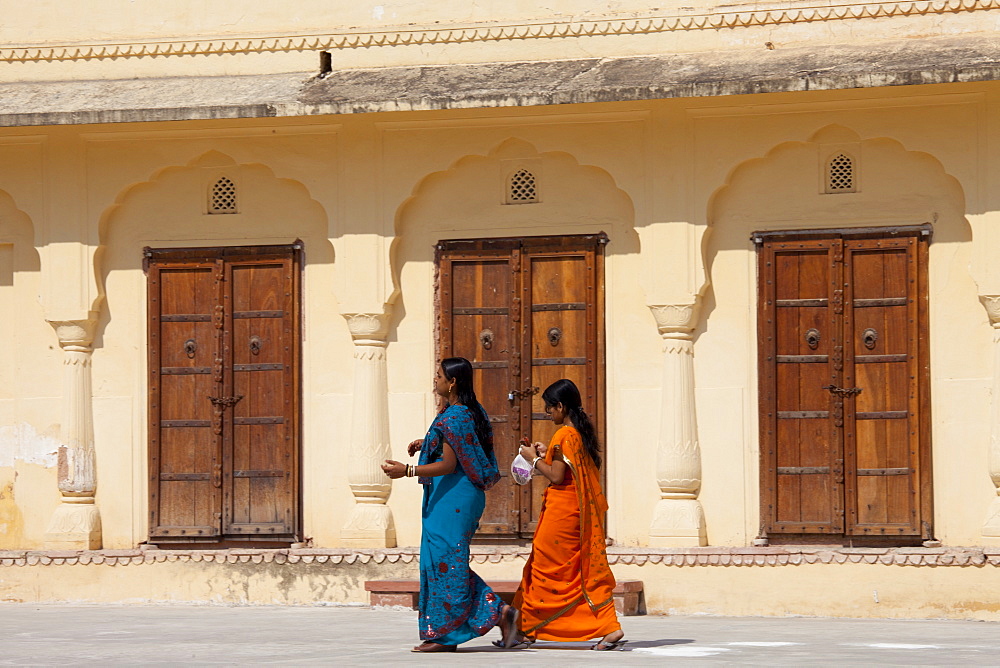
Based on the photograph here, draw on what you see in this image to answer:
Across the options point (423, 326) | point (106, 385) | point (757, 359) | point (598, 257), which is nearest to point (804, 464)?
point (757, 359)

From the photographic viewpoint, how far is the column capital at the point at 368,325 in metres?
12.3

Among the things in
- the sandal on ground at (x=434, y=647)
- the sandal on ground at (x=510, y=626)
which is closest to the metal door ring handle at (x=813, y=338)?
the sandal on ground at (x=510, y=626)

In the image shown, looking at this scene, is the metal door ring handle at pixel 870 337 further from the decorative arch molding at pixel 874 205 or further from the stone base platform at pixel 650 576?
the stone base platform at pixel 650 576

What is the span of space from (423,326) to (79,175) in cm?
280

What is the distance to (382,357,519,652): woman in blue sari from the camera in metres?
8.48

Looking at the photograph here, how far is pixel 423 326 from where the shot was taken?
12445 millimetres

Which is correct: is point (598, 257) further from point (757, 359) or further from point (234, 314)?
point (234, 314)

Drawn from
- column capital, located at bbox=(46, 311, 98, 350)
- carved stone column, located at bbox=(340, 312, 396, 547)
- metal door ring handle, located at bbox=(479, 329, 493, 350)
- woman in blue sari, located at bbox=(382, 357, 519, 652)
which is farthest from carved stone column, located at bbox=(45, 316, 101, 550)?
woman in blue sari, located at bbox=(382, 357, 519, 652)

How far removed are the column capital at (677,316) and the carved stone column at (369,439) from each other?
6.50ft

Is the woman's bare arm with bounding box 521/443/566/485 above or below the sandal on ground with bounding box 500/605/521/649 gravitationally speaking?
above

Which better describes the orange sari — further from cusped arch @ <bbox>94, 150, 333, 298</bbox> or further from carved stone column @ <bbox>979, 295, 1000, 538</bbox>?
cusped arch @ <bbox>94, 150, 333, 298</bbox>

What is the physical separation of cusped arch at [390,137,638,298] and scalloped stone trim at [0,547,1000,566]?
203 centimetres

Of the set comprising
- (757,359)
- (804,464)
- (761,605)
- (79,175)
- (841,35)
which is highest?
(841,35)

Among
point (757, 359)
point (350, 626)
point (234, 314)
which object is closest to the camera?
point (350, 626)
